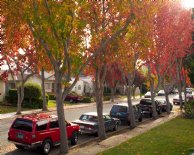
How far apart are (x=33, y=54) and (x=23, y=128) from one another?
17.9m

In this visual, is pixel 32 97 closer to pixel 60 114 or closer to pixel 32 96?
pixel 32 96

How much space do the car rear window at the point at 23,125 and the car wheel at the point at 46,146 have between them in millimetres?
1118

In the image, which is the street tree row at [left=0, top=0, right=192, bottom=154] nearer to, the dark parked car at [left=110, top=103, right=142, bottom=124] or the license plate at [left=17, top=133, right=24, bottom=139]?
the license plate at [left=17, top=133, right=24, bottom=139]

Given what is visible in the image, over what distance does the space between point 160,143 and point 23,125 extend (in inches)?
284

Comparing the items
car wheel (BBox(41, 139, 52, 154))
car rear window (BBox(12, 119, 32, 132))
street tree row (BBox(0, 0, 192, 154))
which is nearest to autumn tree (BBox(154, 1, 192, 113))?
street tree row (BBox(0, 0, 192, 154))

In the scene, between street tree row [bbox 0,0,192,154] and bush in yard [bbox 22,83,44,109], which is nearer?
street tree row [bbox 0,0,192,154]

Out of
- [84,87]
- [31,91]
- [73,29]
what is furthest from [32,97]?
[84,87]

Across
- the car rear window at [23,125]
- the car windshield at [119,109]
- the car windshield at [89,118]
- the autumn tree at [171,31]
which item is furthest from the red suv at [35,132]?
the autumn tree at [171,31]

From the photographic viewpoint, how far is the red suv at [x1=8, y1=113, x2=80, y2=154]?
15594mm

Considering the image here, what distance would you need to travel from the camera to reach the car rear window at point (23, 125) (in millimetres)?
15798

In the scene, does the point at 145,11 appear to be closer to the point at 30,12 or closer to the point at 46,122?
the point at 30,12

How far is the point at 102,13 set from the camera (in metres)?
18.0

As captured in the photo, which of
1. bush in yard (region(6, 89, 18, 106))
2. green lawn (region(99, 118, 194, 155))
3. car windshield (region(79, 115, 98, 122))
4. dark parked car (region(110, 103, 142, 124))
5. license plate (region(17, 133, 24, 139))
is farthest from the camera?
bush in yard (region(6, 89, 18, 106))

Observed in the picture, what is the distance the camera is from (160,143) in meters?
17.5
